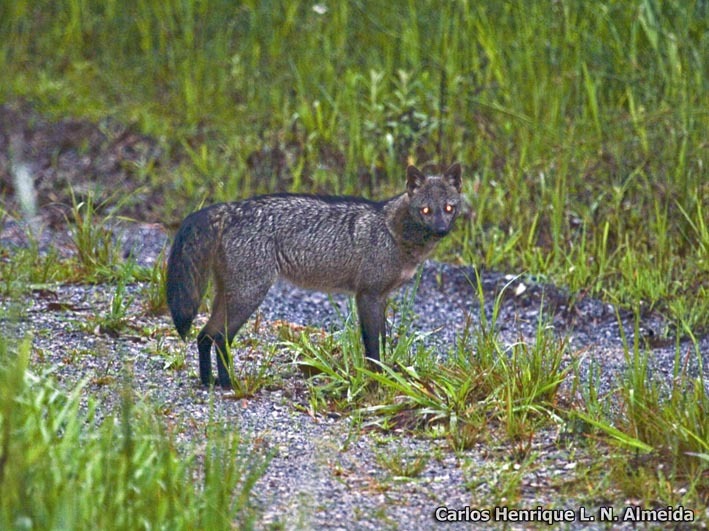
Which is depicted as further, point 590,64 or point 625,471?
point 590,64

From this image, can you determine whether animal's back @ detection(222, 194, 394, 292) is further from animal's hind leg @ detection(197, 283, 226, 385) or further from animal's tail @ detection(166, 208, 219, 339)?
animal's hind leg @ detection(197, 283, 226, 385)

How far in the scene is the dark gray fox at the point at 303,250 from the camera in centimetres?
532

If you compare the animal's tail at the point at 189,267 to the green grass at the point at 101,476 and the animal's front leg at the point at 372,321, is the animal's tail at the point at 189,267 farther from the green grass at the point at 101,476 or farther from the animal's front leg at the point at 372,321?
the green grass at the point at 101,476

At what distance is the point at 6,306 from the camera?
5863 mm

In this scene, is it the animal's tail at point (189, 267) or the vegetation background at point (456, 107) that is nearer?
the animal's tail at point (189, 267)

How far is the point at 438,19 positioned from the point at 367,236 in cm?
402

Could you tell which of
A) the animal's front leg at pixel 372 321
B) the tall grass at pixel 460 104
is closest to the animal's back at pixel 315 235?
the animal's front leg at pixel 372 321

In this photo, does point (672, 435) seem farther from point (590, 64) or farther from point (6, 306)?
point (590, 64)

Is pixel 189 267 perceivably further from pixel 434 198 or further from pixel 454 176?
pixel 454 176

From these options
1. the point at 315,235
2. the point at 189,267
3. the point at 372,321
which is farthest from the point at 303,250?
the point at 189,267

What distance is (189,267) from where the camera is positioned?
5.29 metres

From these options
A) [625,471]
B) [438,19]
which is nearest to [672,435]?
[625,471]

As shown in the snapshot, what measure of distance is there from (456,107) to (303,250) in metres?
3.45

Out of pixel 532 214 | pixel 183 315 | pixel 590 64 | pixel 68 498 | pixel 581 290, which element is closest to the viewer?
pixel 68 498
